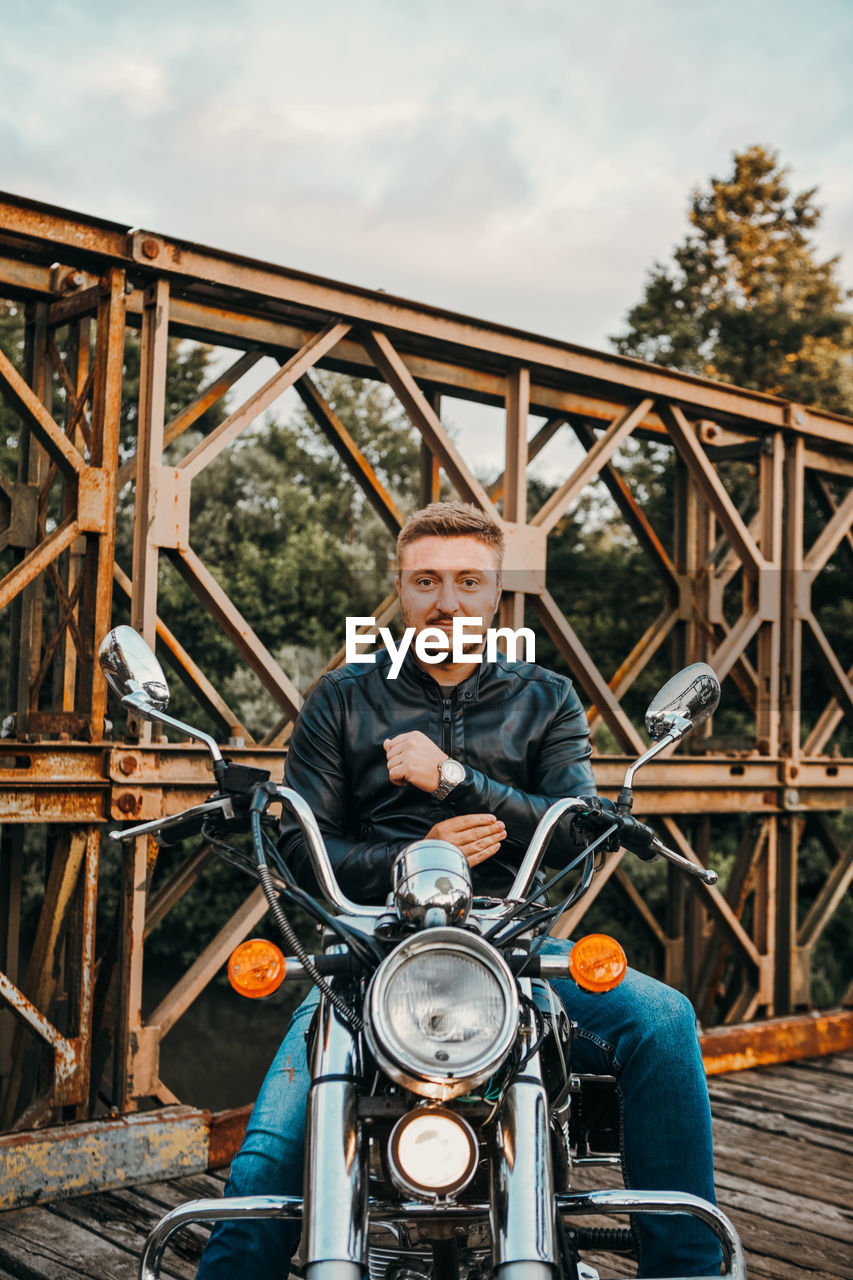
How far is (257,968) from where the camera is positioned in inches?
66.1

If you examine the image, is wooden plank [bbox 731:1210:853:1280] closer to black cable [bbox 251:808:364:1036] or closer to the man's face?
the man's face

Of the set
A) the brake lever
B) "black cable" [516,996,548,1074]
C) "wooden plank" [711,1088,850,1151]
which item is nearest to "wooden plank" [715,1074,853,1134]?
"wooden plank" [711,1088,850,1151]

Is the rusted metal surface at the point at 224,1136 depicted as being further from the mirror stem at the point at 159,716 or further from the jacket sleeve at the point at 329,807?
the mirror stem at the point at 159,716

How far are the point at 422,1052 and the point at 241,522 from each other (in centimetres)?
1709

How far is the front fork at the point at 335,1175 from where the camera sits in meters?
1.54

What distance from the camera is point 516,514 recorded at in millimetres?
5234

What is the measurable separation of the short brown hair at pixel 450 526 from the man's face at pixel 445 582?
0.01 m

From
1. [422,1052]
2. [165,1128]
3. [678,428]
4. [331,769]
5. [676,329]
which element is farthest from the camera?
[676,329]

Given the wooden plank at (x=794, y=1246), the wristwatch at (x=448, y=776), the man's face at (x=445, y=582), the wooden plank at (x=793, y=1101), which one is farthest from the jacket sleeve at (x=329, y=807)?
the wooden plank at (x=793, y=1101)

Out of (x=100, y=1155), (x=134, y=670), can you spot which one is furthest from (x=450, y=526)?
(x=100, y=1155)

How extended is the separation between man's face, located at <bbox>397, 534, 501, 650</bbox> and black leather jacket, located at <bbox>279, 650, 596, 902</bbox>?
138 millimetres

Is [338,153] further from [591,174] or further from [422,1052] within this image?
[422,1052]

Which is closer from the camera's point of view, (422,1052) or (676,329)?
(422,1052)

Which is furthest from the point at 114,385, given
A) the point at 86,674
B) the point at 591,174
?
the point at 591,174
